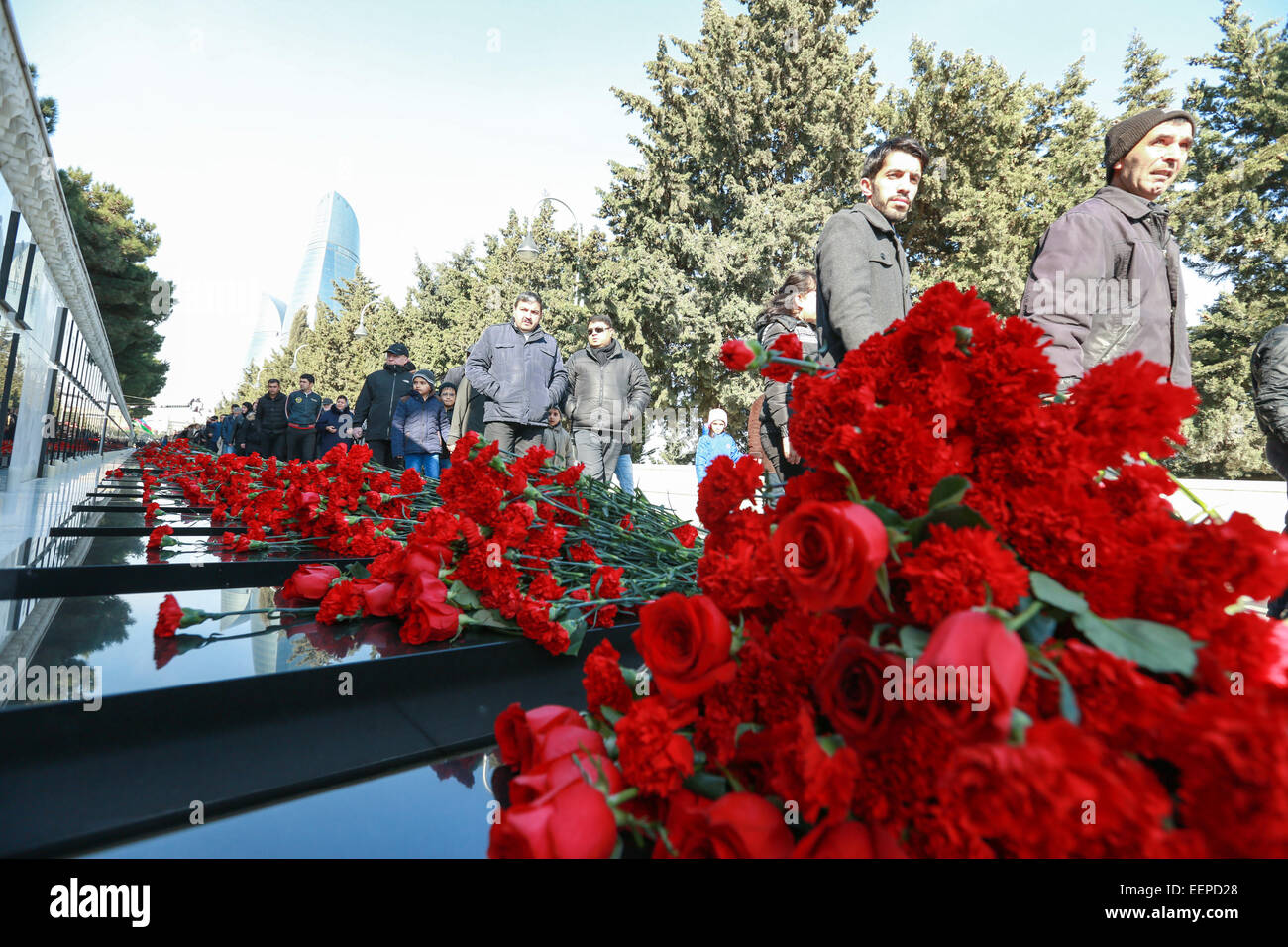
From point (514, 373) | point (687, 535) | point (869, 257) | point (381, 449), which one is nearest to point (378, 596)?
point (687, 535)

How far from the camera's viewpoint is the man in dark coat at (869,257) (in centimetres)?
262

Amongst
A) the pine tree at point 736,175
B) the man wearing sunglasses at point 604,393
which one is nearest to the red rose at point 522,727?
the man wearing sunglasses at point 604,393

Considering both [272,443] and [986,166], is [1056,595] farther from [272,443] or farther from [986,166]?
[986,166]

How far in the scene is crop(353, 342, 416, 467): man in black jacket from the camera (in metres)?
8.88

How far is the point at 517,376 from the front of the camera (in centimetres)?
565

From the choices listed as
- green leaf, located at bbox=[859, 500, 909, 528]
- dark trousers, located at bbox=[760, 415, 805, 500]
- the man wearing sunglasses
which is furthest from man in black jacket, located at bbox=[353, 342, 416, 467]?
green leaf, located at bbox=[859, 500, 909, 528]

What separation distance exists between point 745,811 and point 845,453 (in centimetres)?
41

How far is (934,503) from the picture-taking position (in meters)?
0.74

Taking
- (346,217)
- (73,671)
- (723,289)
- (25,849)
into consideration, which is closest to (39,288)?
(73,671)

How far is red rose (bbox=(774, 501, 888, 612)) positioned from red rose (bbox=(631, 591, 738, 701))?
0.46ft

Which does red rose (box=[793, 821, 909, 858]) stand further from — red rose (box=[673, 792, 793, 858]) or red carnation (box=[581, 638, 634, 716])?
red carnation (box=[581, 638, 634, 716])

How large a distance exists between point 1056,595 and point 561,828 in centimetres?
56
